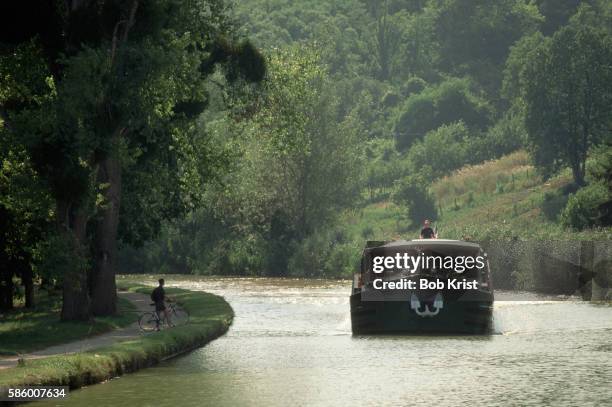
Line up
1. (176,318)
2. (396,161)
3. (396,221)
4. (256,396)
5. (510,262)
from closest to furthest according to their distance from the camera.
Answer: (256,396)
(176,318)
(510,262)
(396,221)
(396,161)

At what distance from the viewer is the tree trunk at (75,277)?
35.1 m

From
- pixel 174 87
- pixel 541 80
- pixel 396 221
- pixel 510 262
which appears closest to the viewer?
pixel 174 87

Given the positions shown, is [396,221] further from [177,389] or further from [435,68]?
[177,389]

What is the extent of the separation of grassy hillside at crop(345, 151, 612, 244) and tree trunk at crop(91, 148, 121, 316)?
5522 centimetres

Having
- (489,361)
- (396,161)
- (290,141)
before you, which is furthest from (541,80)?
(489,361)

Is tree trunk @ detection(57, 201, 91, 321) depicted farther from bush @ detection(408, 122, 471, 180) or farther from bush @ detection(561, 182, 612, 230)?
bush @ detection(408, 122, 471, 180)

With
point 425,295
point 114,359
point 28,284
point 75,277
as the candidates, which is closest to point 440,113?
point 28,284

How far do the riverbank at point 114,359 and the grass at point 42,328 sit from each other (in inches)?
91.0

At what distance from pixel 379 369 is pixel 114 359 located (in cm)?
542

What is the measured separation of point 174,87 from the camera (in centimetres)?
3791

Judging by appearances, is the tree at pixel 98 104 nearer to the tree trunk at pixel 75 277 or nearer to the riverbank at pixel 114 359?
the tree trunk at pixel 75 277

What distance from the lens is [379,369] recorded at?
86.2 feet

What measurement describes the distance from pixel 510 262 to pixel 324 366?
3842 cm

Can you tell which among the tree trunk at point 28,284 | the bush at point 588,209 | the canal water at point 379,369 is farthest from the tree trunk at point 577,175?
the tree trunk at point 28,284
